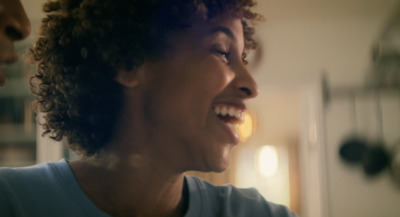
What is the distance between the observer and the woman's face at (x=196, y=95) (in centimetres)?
77

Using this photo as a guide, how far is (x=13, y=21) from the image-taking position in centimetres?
51

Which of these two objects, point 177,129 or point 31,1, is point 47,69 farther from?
Result: point 31,1

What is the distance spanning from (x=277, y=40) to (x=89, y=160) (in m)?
2.68

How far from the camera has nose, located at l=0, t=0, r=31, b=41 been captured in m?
0.51

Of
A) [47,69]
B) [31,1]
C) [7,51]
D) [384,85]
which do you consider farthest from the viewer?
[384,85]

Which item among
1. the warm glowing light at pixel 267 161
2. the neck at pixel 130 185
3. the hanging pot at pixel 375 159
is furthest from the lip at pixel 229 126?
the warm glowing light at pixel 267 161

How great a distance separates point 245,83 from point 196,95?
11cm

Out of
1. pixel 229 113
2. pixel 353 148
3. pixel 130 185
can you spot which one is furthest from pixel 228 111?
pixel 353 148

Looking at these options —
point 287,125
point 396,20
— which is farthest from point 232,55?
point 287,125

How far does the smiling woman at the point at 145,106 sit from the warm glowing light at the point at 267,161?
14.0 ft

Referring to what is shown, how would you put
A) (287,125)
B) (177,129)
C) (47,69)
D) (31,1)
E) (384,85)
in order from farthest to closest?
(287,125), (384,85), (31,1), (47,69), (177,129)

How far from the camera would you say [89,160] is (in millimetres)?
859

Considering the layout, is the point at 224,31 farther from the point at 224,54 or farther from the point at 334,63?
the point at 334,63

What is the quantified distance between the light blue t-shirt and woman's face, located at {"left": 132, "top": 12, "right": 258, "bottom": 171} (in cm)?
11
